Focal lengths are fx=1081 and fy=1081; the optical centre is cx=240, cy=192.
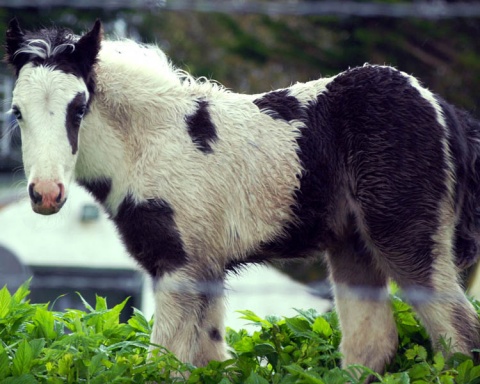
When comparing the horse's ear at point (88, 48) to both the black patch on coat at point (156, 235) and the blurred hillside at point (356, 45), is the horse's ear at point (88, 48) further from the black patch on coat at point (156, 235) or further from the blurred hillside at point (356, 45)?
the blurred hillside at point (356, 45)

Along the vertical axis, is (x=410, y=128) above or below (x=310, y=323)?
above

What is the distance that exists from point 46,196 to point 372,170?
1.59 m

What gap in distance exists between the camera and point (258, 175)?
5.32 m

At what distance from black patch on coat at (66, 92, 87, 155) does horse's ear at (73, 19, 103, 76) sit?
0.17 meters

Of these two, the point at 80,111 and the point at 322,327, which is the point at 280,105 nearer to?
the point at 80,111

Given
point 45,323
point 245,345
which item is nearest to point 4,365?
point 45,323

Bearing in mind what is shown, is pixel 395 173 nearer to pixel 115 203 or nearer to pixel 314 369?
pixel 314 369

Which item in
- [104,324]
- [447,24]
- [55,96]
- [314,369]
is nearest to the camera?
[55,96]

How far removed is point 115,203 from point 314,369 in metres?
1.26

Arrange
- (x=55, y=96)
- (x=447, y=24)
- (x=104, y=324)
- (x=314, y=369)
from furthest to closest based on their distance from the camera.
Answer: (x=447, y=24), (x=104, y=324), (x=314, y=369), (x=55, y=96)

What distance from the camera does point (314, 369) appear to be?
528 centimetres

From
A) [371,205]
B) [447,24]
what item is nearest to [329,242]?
[371,205]

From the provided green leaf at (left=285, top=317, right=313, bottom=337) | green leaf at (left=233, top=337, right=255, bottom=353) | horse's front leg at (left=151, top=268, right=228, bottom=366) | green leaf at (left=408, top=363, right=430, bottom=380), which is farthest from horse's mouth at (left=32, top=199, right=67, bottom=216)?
green leaf at (left=408, top=363, right=430, bottom=380)

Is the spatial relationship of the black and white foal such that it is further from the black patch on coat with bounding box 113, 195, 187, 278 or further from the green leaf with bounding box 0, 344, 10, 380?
the green leaf with bounding box 0, 344, 10, 380
